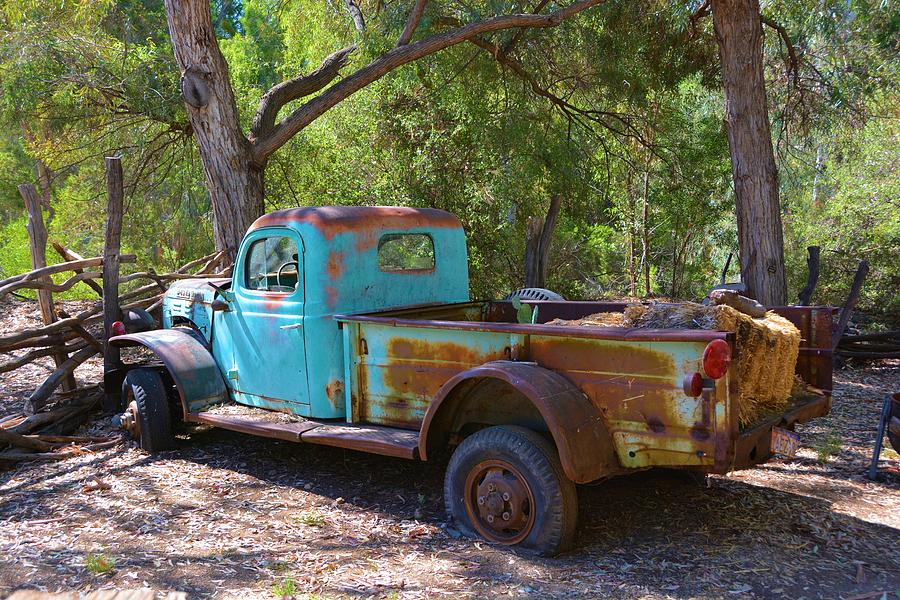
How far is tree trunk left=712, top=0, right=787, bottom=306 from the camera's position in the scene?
9188 millimetres

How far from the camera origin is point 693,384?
151 inches

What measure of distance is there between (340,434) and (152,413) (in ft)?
7.27

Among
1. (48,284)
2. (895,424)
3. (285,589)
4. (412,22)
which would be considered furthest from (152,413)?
(895,424)

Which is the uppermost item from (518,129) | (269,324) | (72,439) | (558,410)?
(518,129)

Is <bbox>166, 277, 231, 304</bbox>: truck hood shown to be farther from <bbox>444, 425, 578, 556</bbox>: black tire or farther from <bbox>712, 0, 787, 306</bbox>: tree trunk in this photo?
<bbox>712, 0, 787, 306</bbox>: tree trunk

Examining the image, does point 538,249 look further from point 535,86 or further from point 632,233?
point 632,233

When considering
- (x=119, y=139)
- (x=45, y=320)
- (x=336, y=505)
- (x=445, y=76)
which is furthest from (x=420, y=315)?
(x=119, y=139)

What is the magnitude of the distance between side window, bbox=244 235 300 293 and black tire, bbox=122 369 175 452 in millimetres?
1290

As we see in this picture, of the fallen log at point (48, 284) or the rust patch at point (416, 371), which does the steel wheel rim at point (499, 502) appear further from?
the fallen log at point (48, 284)

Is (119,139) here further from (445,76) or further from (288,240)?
(288,240)

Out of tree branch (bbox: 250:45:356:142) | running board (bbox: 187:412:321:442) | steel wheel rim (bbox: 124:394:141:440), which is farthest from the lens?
tree branch (bbox: 250:45:356:142)

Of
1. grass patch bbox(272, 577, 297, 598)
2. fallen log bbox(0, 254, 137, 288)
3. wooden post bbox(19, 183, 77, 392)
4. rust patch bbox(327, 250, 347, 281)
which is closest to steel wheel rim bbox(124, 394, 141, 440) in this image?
wooden post bbox(19, 183, 77, 392)

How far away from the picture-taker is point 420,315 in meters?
6.04

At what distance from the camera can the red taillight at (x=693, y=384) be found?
3.84 meters
